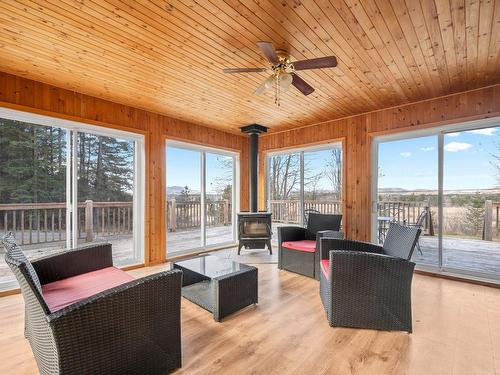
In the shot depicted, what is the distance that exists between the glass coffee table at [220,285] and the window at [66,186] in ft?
5.38

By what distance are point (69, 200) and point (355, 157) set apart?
448 cm

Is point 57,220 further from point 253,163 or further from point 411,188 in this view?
point 411,188

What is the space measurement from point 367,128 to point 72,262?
14.6 ft

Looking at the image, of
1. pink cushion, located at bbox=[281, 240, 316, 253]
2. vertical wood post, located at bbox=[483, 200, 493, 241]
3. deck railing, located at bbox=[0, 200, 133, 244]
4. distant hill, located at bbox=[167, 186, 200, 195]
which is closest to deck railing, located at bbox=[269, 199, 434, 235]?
vertical wood post, located at bbox=[483, 200, 493, 241]

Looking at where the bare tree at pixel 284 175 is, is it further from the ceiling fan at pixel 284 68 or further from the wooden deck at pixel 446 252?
the ceiling fan at pixel 284 68

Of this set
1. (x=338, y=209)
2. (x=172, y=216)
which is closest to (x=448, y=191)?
(x=338, y=209)

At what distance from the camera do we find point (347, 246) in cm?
277

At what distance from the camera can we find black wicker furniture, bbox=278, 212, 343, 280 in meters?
3.48

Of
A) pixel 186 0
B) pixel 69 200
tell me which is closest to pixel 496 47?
pixel 186 0

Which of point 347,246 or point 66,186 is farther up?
point 66,186

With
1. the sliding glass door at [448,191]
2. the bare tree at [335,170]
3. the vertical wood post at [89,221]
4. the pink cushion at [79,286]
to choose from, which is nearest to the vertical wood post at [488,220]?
the sliding glass door at [448,191]

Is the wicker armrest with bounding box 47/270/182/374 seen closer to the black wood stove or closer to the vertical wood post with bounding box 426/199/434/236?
the black wood stove

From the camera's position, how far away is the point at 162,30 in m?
2.13

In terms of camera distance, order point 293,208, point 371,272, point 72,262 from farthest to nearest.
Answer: point 293,208 → point 72,262 → point 371,272
